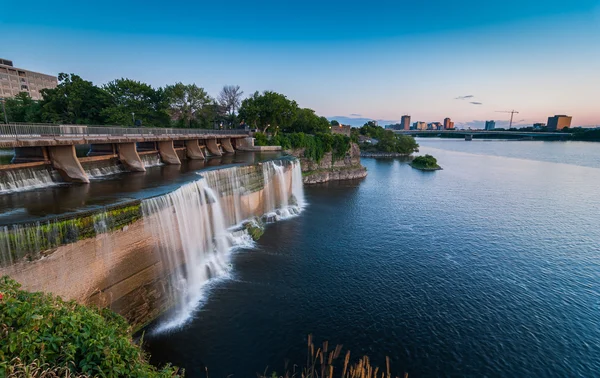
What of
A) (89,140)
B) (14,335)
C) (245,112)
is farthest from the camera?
(245,112)

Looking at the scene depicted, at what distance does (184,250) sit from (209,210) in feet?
15.9

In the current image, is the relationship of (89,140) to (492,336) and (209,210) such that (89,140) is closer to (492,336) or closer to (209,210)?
(209,210)

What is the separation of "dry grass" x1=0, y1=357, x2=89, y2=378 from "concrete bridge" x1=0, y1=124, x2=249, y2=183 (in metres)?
17.0

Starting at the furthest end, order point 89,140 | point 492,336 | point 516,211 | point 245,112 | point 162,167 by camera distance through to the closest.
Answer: point 245,112, point 516,211, point 162,167, point 89,140, point 492,336

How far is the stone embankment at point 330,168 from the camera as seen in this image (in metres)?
51.2

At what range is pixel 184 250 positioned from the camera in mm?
17625

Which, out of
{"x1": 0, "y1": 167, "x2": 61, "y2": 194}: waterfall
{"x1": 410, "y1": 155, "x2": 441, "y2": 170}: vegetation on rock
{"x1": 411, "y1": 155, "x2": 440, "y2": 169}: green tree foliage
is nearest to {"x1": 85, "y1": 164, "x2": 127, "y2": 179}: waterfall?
{"x1": 0, "y1": 167, "x2": 61, "y2": 194}: waterfall

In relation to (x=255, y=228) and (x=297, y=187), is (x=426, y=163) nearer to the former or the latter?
(x=297, y=187)

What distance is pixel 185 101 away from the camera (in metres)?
50.6

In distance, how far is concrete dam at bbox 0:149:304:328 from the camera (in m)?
10.9

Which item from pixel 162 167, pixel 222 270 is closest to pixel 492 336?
pixel 222 270

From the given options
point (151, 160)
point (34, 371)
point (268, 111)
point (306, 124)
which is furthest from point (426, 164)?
point (34, 371)

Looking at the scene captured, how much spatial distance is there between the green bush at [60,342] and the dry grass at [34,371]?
8 cm

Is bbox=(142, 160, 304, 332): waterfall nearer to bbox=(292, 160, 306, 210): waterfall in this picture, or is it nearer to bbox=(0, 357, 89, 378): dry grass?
bbox=(292, 160, 306, 210): waterfall
